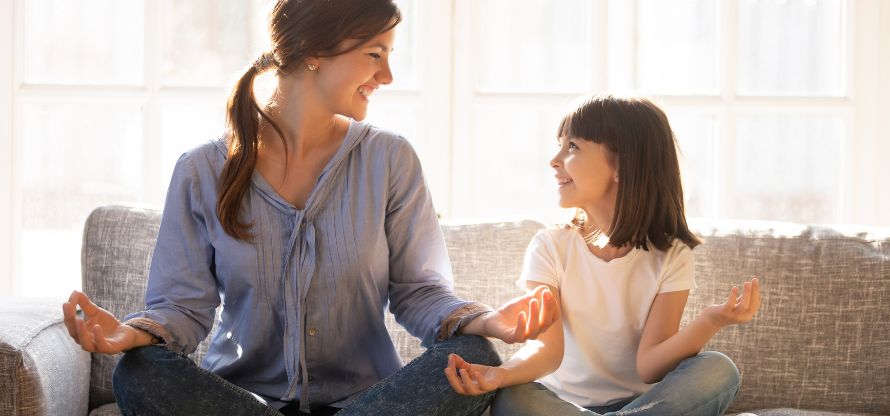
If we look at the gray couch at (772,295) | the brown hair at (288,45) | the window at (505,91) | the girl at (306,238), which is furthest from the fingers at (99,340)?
the window at (505,91)

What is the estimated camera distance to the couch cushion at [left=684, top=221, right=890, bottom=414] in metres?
2.10

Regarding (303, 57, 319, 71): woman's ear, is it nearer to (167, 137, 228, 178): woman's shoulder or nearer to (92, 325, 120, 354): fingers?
(167, 137, 228, 178): woman's shoulder

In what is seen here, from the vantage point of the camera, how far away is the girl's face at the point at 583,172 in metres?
1.95

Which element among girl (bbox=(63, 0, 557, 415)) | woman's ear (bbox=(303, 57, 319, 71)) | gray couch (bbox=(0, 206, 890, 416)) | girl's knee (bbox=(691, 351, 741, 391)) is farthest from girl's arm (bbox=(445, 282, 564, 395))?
woman's ear (bbox=(303, 57, 319, 71))

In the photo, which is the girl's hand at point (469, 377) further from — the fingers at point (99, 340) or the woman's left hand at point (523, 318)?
the fingers at point (99, 340)

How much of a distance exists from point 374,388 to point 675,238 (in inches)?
27.0

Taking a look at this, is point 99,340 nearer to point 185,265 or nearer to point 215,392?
point 215,392

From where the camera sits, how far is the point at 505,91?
9.31 feet

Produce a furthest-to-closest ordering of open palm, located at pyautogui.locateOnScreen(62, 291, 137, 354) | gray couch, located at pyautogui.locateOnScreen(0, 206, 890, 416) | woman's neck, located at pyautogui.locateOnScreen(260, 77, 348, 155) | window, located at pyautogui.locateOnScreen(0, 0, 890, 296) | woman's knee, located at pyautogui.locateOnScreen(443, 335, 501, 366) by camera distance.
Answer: window, located at pyautogui.locateOnScreen(0, 0, 890, 296)
gray couch, located at pyautogui.locateOnScreen(0, 206, 890, 416)
woman's neck, located at pyautogui.locateOnScreen(260, 77, 348, 155)
woman's knee, located at pyautogui.locateOnScreen(443, 335, 501, 366)
open palm, located at pyautogui.locateOnScreen(62, 291, 137, 354)

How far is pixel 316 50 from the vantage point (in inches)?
74.0

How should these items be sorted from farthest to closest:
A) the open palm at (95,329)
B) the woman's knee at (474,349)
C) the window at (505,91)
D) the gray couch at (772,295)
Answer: the window at (505,91)
the gray couch at (772,295)
the woman's knee at (474,349)
the open palm at (95,329)

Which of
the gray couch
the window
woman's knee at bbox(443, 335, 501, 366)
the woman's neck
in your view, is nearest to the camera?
woman's knee at bbox(443, 335, 501, 366)

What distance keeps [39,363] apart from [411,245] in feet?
2.26

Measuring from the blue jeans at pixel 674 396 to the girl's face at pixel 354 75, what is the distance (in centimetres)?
60
